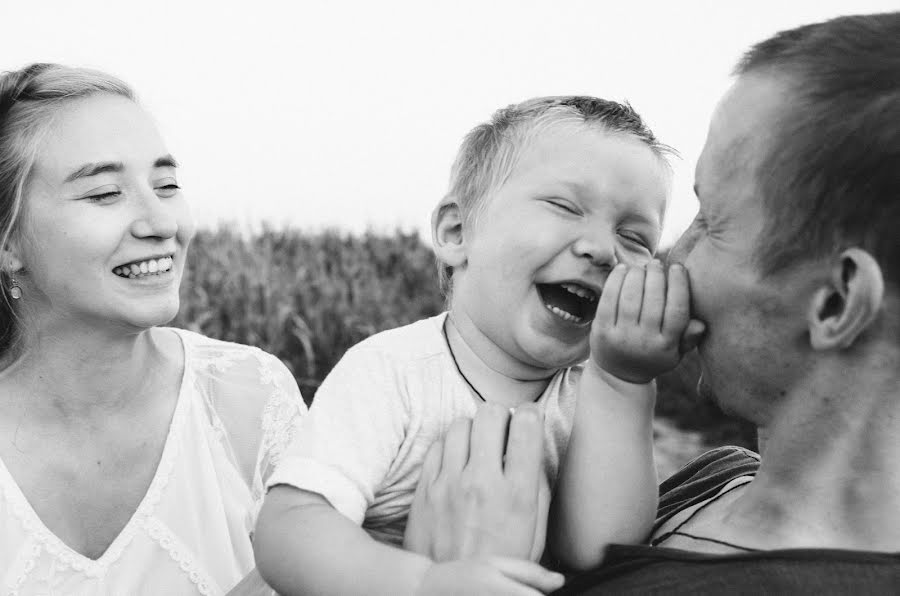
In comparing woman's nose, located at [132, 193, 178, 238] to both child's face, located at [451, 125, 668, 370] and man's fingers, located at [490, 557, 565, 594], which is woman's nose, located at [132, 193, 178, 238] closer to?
child's face, located at [451, 125, 668, 370]

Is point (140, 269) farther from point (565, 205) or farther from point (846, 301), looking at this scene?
point (846, 301)

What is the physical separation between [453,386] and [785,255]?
2.82ft

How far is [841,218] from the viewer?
4.78 ft

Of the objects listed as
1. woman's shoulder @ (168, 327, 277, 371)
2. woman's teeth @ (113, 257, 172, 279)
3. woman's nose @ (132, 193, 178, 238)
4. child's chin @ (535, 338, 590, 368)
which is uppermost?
woman's nose @ (132, 193, 178, 238)

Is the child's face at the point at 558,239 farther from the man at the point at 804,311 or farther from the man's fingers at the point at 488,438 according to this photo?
the man at the point at 804,311

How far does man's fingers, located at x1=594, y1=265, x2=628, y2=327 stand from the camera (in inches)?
71.4

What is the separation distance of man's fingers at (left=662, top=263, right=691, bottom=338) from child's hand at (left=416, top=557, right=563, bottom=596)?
52 cm

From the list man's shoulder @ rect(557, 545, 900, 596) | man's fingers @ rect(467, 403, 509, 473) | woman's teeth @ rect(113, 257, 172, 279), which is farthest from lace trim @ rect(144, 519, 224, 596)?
man's shoulder @ rect(557, 545, 900, 596)

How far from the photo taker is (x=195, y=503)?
9.58 feet

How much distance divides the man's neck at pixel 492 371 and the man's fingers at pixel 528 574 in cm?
52

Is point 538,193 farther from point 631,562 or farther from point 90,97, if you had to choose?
point 90,97

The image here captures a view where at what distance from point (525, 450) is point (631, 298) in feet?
1.26

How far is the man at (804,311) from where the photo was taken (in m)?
1.46

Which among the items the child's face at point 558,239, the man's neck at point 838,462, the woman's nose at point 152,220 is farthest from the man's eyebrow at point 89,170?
the man's neck at point 838,462
